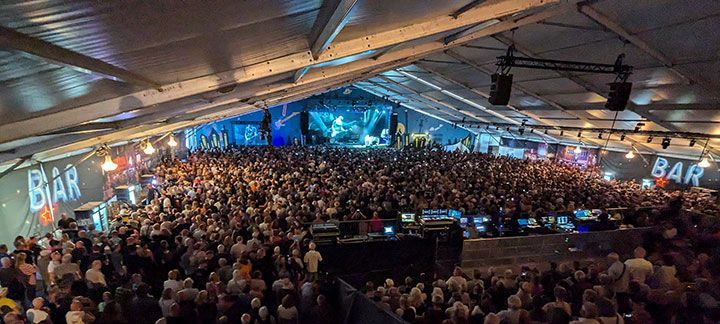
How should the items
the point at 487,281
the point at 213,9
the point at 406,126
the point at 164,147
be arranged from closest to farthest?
1. the point at 213,9
2. the point at 487,281
3. the point at 164,147
4. the point at 406,126

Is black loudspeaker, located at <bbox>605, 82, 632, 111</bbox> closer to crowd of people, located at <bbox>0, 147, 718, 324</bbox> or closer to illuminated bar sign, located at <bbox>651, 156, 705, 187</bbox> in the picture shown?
crowd of people, located at <bbox>0, 147, 718, 324</bbox>


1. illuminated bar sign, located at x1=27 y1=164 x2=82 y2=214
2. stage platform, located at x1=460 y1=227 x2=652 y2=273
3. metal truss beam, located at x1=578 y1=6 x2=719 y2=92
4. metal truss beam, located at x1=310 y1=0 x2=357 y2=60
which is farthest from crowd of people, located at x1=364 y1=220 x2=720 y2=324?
illuminated bar sign, located at x1=27 y1=164 x2=82 y2=214

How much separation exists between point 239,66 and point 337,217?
556 centimetres

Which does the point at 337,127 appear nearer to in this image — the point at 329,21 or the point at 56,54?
the point at 329,21

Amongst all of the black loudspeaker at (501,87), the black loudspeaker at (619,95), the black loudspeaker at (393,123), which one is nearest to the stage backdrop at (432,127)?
the black loudspeaker at (393,123)

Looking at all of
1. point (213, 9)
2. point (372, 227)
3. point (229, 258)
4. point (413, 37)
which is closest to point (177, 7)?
point (213, 9)

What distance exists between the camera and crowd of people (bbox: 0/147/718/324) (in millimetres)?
4602

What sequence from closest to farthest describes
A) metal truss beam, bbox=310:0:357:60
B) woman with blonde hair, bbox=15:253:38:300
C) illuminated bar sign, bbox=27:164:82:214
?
metal truss beam, bbox=310:0:357:60
woman with blonde hair, bbox=15:253:38:300
illuminated bar sign, bbox=27:164:82:214

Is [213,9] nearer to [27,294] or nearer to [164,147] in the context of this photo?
[27,294]

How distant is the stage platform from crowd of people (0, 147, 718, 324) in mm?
1098

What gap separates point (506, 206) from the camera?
1045cm

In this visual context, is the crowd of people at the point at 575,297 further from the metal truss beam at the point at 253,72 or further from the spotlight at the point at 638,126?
the spotlight at the point at 638,126

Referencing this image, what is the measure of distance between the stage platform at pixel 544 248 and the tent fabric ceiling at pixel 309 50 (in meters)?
3.88

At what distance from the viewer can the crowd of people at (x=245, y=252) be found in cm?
460
